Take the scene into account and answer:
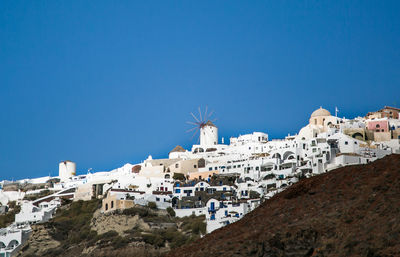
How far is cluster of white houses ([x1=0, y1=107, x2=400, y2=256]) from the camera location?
2141 inches

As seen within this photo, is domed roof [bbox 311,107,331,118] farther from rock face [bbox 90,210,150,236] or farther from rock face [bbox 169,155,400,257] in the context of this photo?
rock face [bbox 169,155,400,257]

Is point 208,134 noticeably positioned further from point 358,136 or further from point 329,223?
point 329,223

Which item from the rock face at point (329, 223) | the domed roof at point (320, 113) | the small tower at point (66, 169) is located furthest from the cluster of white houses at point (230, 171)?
the rock face at point (329, 223)

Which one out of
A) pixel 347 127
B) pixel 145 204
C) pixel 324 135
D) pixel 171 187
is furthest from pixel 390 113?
pixel 145 204

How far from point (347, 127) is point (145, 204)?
25741 millimetres

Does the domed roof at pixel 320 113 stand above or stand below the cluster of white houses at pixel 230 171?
above

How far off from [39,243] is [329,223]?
40.9 m

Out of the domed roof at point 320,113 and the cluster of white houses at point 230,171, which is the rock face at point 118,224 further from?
the domed roof at point 320,113

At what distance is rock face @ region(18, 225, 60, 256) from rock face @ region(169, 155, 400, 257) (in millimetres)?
36210

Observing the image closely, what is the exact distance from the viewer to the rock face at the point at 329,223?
16125mm

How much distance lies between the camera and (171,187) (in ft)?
201

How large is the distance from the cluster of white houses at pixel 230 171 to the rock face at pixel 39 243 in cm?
220

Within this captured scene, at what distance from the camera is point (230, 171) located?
6381cm

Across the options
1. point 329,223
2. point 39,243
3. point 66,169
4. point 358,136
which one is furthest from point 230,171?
point 329,223
